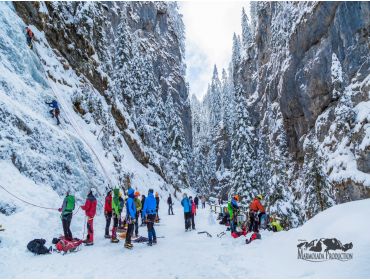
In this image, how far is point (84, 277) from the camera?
9.04m

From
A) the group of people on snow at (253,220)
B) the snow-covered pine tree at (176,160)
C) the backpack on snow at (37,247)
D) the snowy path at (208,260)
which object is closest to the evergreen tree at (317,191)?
the group of people on snow at (253,220)

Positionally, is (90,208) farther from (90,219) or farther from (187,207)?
(187,207)

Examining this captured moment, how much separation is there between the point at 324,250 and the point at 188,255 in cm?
451

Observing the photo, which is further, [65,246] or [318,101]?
[318,101]

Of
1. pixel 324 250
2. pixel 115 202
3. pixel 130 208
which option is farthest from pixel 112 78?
pixel 324 250

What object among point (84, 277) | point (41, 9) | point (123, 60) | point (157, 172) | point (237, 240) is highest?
point (123, 60)

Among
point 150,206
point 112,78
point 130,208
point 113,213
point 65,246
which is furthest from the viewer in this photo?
point 112,78

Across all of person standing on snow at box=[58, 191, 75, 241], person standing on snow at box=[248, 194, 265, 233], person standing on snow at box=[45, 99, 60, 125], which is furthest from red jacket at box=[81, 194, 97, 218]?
person standing on snow at box=[45, 99, 60, 125]

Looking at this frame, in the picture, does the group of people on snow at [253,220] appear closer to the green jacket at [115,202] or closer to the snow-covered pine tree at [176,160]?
the green jacket at [115,202]

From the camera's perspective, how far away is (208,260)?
1077 cm

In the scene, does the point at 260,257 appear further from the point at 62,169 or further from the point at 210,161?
the point at 210,161

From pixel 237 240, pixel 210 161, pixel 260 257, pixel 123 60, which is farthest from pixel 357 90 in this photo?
pixel 210 161

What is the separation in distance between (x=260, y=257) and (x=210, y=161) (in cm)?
7624

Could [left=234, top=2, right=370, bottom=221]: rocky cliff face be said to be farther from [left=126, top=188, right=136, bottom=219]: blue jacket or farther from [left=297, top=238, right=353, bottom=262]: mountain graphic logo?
[left=126, top=188, right=136, bottom=219]: blue jacket
